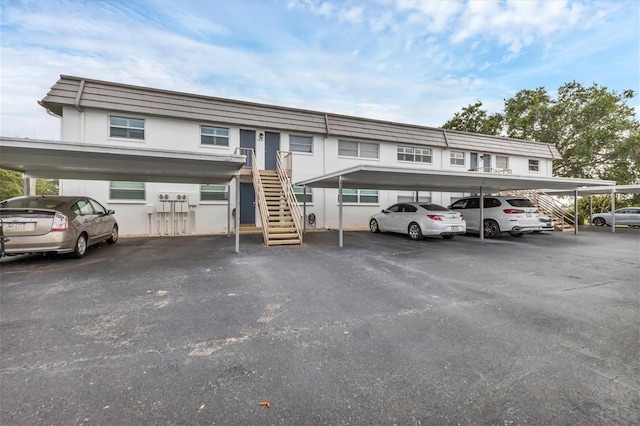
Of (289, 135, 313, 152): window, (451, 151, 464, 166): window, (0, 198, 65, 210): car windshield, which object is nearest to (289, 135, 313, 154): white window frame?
(289, 135, 313, 152): window

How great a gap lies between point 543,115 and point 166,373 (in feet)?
94.2

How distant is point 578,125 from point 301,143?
858 inches

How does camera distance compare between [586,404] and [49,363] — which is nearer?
[586,404]

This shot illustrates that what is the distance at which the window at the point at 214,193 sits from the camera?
11.8m

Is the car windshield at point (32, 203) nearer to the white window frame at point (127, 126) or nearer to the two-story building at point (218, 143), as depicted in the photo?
the two-story building at point (218, 143)

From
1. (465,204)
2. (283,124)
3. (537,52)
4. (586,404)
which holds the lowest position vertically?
(586,404)

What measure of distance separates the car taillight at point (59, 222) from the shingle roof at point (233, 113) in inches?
248

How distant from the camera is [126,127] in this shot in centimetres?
1080

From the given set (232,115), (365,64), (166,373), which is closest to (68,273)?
(166,373)

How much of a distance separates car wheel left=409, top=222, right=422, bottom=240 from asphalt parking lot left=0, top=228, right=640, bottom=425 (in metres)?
4.58

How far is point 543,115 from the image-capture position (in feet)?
71.3

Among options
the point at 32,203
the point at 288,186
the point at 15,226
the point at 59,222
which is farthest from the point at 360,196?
the point at 15,226

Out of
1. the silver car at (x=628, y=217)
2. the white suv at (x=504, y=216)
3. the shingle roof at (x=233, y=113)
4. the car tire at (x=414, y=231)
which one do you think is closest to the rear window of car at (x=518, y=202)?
the white suv at (x=504, y=216)

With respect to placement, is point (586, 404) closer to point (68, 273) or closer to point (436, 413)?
point (436, 413)
